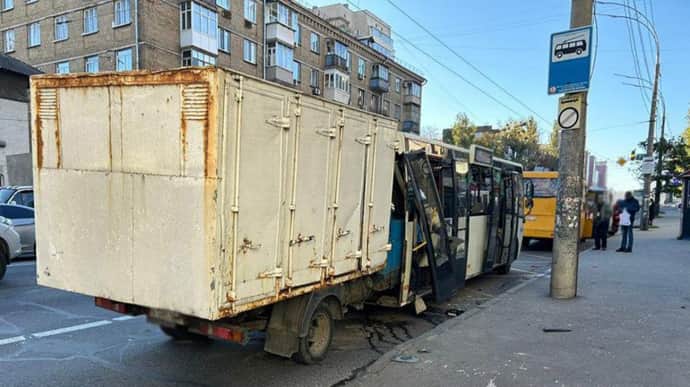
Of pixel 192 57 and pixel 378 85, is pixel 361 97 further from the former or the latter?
pixel 192 57

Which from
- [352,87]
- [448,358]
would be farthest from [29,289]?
[352,87]

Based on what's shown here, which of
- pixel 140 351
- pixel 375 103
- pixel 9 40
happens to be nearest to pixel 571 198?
pixel 140 351

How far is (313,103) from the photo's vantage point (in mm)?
4105

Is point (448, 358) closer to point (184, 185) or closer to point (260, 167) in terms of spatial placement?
point (260, 167)

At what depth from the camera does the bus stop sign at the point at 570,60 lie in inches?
281

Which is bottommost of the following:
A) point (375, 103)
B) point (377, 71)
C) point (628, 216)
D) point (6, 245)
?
point (6, 245)

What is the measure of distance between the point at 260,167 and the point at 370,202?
1721mm

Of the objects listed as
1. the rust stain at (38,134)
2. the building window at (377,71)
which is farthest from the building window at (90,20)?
the rust stain at (38,134)

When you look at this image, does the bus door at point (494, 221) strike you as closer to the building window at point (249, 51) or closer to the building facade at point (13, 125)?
the building facade at point (13, 125)

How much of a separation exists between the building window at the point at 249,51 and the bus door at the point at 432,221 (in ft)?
99.6

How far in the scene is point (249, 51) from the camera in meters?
34.1

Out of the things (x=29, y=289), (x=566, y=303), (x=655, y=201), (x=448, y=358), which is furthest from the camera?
(x=655, y=201)

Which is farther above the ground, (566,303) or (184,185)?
(184,185)

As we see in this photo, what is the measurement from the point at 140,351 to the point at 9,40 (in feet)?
128
